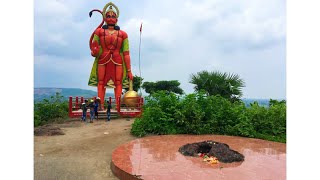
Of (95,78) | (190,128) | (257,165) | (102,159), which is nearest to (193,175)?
(257,165)

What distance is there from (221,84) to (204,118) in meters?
3.48

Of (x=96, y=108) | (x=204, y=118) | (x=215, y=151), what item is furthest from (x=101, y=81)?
(x=215, y=151)

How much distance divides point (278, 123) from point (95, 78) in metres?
7.46

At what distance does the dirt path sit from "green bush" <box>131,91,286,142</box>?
32.5 inches

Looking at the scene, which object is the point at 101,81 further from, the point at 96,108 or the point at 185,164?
the point at 185,164

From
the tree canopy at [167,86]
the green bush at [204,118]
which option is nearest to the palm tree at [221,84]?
the green bush at [204,118]

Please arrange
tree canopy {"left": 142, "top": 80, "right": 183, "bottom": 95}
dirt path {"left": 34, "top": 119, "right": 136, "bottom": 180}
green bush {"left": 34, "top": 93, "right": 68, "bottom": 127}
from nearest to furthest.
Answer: dirt path {"left": 34, "top": 119, "right": 136, "bottom": 180}
green bush {"left": 34, "top": 93, "right": 68, "bottom": 127}
tree canopy {"left": 142, "top": 80, "right": 183, "bottom": 95}

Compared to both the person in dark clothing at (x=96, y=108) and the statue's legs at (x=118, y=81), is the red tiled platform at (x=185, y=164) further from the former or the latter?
the statue's legs at (x=118, y=81)

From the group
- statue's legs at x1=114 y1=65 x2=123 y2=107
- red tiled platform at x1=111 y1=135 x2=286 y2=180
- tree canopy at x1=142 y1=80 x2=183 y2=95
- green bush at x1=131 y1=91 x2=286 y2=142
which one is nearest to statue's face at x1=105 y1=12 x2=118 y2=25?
statue's legs at x1=114 y1=65 x2=123 y2=107

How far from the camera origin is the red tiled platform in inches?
175

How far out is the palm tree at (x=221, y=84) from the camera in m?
11.1

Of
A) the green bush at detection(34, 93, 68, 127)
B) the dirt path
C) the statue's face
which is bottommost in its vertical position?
the dirt path

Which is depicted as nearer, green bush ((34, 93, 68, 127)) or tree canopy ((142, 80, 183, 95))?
green bush ((34, 93, 68, 127))

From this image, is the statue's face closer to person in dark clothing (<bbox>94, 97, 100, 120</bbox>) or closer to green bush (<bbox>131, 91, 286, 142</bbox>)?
person in dark clothing (<bbox>94, 97, 100, 120</bbox>)
